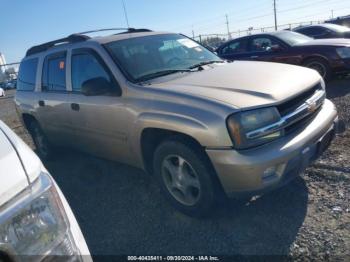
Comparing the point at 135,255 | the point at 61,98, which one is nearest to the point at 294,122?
the point at 135,255

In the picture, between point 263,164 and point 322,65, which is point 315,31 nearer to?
point 322,65

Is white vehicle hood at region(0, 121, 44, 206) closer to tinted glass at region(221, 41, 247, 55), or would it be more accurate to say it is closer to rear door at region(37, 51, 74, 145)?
rear door at region(37, 51, 74, 145)

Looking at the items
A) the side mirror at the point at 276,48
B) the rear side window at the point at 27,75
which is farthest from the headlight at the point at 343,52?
the rear side window at the point at 27,75

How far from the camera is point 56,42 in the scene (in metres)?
4.98

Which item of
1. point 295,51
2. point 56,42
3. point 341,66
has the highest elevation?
point 56,42

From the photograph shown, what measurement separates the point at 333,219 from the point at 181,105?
5.44 feet

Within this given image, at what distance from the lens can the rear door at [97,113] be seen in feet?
11.9

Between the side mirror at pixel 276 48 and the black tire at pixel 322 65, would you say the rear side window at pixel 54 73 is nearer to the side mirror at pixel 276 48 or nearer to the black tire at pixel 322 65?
the side mirror at pixel 276 48

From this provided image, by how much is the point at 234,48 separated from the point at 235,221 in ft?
24.2

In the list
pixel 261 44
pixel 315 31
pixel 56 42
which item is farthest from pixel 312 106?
pixel 315 31

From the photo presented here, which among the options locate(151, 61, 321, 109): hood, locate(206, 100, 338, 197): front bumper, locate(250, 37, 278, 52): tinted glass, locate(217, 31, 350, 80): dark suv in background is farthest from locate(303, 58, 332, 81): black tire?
locate(206, 100, 338, 197): front bumper

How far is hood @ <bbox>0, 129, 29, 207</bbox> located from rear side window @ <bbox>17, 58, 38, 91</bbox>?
4.20 meters

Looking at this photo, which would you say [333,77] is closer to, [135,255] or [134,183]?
[134,183]

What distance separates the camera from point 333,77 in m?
8.25
